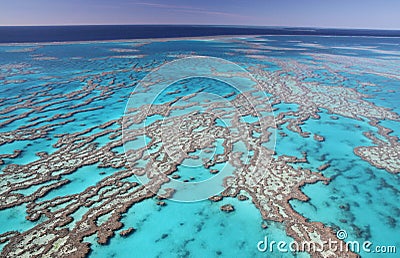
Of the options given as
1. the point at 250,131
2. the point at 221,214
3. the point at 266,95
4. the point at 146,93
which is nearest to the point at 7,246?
the point at 221,214

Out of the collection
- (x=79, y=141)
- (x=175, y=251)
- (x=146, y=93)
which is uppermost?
(x=146, y=93)

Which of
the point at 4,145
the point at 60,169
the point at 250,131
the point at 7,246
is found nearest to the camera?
the point at 7,246

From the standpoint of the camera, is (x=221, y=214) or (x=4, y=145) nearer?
(x=221, y=214)

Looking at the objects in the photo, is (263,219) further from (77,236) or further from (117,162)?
(117,162)

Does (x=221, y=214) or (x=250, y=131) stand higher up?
(x=250, y=131)

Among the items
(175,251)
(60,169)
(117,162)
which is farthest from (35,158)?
(175,251)

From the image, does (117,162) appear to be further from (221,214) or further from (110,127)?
(221,214)

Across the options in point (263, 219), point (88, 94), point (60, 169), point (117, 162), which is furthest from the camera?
point (88, 94)

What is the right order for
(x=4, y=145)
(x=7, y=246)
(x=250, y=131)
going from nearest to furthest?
1. (x=7, y=246)
2. (x=4, y=145)
3. (x=250, y=131)

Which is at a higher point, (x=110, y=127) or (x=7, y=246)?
(x=110, y=127)
